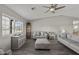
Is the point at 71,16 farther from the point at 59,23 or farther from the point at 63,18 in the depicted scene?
the point at 59,23

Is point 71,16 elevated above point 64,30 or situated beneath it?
elevated above

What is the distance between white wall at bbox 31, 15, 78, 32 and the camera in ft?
7.00

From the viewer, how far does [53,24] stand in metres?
2.40

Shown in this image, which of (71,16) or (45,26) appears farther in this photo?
(45,26)

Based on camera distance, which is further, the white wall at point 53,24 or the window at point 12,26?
the window at point 12,26


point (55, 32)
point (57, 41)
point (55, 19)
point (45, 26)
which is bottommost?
point (57, 41)

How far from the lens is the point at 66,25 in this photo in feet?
7.21

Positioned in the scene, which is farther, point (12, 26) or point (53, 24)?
point (12, 26)

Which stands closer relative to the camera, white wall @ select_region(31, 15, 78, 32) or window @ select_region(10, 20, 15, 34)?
white wall @ select_region(31, 15, 78, 32)

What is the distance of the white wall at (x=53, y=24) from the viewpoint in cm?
213
